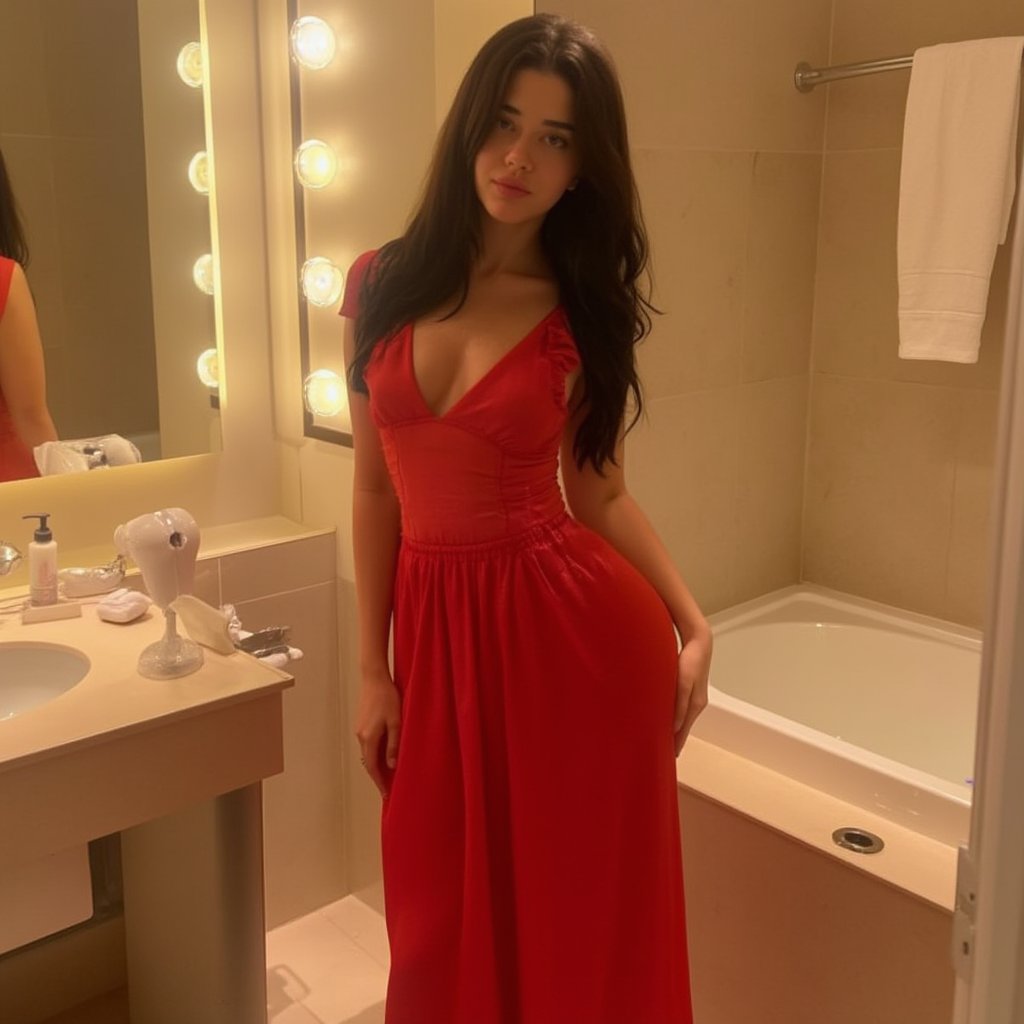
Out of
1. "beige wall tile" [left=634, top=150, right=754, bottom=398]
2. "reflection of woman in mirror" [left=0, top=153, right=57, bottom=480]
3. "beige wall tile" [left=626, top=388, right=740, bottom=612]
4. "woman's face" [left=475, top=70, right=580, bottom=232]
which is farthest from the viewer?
"beige wall tile" [left=626, top=388, right=740, bottom=612]

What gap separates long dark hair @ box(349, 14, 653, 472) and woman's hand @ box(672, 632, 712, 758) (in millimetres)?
258

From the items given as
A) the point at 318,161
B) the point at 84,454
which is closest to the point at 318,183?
the point at 318,161

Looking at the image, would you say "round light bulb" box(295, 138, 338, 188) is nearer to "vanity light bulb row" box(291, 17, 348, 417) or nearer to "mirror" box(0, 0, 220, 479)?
"vanity light bulb row" box(291, 17, 348, 417)

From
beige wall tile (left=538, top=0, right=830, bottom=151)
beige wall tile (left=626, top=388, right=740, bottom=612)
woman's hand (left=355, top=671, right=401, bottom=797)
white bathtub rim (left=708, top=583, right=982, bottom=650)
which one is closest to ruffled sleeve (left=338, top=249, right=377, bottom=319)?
woman's hand (left=355, top=671, right=401, bottom=797)

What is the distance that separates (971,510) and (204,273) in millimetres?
1619

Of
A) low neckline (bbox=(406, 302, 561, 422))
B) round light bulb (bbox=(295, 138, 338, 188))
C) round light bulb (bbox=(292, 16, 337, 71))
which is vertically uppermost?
round light bulb (bbox=(292, 16, 337, 71))

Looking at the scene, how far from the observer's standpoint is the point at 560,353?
1.37 m

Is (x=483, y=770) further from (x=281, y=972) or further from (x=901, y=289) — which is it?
(x=901, y=289)

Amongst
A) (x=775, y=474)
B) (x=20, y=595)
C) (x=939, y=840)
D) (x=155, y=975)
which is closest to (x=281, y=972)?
(x=155, y=975)

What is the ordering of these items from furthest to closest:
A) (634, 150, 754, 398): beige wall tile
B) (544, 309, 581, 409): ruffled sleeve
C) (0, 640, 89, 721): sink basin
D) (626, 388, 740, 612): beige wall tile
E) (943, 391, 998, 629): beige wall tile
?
(943, 391, 998, 629): beige wall tile, (626, 388, 740, 612): beige wall tile, (634, 150, 754, 398): beige wall tile, (0, 640, 89, 721): sink basin, (544, 309, 581, 409): ruffled sleeve

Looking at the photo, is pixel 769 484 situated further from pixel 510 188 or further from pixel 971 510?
pixel 510 188

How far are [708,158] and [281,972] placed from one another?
5.71ft

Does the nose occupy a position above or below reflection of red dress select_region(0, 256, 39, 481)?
above

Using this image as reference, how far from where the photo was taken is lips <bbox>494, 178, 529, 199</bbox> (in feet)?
4.21
